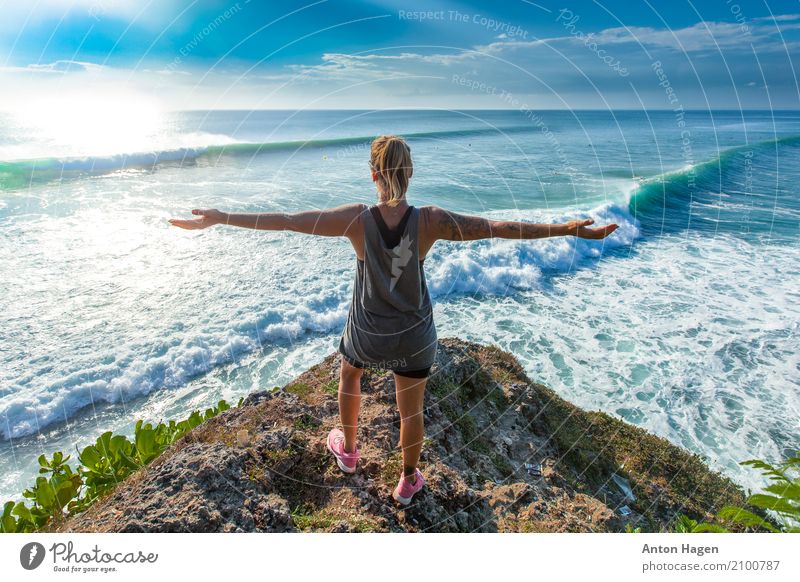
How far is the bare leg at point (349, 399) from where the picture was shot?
347 centimetres

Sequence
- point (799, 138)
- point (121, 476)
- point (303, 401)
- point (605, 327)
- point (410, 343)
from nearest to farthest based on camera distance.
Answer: point (410, 343) → point (121, 476) → point (303, 401) → point (605, 327) → point (799, 138)

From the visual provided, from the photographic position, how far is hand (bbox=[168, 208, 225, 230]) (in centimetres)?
269

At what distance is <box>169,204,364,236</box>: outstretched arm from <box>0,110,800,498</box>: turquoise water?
5.17 m

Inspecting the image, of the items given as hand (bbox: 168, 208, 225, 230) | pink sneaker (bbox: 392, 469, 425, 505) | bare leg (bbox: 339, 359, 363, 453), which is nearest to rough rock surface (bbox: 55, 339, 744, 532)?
pink sneaker (bbox: 392, 469, 425, 505)

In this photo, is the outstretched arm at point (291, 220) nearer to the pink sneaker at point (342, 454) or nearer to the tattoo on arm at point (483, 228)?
the tattoo on arm at point (483, 228)

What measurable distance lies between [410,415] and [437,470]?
94 cm

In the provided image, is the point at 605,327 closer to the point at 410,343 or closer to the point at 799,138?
the point at 410,343

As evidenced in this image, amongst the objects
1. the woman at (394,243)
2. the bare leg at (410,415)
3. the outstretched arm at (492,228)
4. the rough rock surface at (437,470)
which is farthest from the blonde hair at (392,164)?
the rough rock surface at (437,470)

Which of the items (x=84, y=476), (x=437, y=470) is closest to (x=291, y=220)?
(x=437, y=470)

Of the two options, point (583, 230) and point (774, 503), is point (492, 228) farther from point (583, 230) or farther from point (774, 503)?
point (774, 503)

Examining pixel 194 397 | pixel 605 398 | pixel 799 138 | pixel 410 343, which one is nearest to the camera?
pixel 410 343

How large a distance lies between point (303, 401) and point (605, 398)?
223 inches


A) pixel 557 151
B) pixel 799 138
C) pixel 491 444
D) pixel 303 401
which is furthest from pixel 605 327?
pixel 799 138

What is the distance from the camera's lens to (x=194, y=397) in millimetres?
7562
